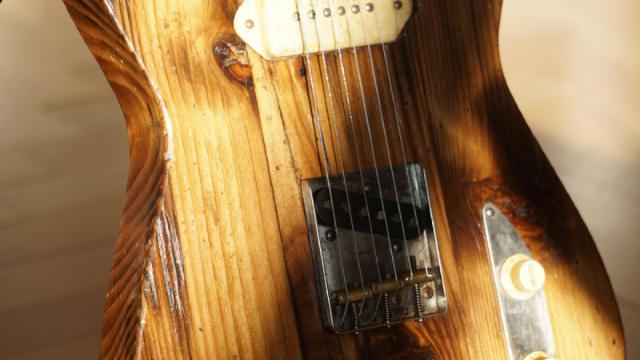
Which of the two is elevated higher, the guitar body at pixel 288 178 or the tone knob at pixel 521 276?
the guitar body at pixel 288 178

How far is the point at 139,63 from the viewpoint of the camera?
2.69 feet

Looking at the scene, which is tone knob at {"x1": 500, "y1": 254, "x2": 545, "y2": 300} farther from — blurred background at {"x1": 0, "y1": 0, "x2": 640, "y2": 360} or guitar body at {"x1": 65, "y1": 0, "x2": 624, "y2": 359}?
blurred background at {"x1": 0, "y1": 0, "x2": 640, "y2": 360}

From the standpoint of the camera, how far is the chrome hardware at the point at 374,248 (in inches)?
33.7

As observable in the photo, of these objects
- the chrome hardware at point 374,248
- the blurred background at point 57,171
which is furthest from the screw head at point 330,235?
the blurred background at point 57,171

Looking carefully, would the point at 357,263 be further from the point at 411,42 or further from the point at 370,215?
the point at 411,42

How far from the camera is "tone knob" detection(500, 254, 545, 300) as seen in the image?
0.88m

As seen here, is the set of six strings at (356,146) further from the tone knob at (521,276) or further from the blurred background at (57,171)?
the blurred background at (57,171)

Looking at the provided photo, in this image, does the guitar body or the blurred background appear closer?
the guitar body

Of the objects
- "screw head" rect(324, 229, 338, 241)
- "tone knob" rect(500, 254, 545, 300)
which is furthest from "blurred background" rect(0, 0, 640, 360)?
"tone knob" rect(500, 254, 545, 300)

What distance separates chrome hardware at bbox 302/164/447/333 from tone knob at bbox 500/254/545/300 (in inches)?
3.4

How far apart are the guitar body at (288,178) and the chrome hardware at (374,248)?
0.02 m

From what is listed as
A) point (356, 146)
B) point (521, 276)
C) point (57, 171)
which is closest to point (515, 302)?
point (521, 276)

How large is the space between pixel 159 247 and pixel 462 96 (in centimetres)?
41

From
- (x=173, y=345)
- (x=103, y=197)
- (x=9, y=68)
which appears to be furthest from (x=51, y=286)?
(x=173, y=345)
